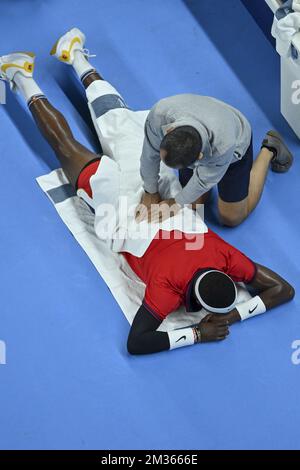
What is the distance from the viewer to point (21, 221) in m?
3.50

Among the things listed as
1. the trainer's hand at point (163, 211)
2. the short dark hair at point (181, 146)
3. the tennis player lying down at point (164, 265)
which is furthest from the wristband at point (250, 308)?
the short dark hair at point (181, 146)

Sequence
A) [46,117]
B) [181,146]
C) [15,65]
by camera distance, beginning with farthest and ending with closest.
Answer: [15,65], [46,117], [181,146]

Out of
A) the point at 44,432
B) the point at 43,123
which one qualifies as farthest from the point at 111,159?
the point at 44,432

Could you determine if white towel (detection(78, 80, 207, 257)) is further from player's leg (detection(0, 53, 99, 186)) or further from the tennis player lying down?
player's leg (detection(0, 53, 99, 186))

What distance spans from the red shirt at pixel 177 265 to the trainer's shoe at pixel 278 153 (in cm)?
60

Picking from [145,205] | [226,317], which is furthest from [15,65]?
[226,317]

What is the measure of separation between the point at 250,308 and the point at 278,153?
80cm

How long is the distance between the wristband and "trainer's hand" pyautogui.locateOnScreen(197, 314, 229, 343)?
87mm

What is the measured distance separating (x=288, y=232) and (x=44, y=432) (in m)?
1.35

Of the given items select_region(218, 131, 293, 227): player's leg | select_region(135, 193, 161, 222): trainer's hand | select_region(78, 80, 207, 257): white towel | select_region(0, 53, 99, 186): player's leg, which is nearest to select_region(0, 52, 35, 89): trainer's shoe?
select_region(0, 53, 99, 186): player's leg

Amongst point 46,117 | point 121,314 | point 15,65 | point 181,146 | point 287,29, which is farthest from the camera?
point 15,65

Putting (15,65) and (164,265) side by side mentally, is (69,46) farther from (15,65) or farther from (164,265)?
(164,265)

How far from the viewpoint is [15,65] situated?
3.72 metres
